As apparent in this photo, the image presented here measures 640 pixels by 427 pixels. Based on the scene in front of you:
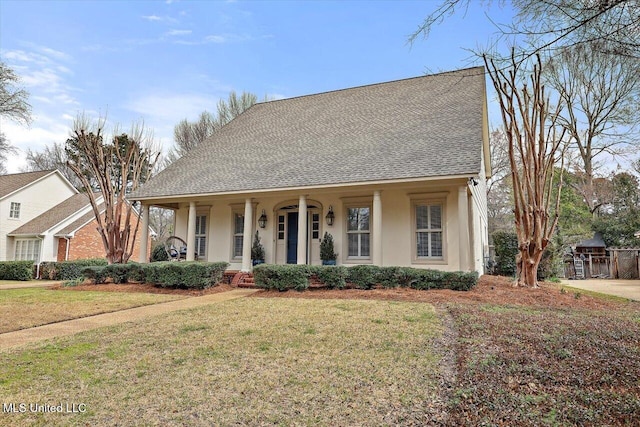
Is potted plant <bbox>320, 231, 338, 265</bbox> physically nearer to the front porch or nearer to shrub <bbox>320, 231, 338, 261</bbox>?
shrub <bbox>320, 231, 338, 261</bbox>

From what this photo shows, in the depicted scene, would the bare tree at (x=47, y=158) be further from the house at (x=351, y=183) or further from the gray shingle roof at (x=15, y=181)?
the house at (x=351, y=183)

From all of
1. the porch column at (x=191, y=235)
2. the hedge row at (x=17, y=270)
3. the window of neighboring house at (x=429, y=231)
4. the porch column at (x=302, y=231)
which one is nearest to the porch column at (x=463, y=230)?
the window of neighboring house at (x=429, y=231)

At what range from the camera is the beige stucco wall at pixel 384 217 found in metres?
10.8

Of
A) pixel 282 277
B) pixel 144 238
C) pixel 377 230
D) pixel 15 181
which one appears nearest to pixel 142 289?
pixel 144 238

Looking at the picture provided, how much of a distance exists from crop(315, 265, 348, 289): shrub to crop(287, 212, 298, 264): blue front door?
3355mm

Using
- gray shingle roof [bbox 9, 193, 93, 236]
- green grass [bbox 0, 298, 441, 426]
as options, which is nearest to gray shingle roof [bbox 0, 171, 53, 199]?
gray shingle roof [bbox 9, 193, 93, 236]

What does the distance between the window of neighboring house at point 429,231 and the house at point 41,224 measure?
20101 millimetres

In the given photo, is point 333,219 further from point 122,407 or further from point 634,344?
point 122,407

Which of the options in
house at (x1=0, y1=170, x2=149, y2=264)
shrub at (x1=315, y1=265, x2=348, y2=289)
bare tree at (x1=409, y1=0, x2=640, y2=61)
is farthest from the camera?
house at (x1=0, y1=170, x2=149, y2=264)

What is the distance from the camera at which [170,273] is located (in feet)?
33.6

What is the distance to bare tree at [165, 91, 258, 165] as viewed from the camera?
90.8 feet

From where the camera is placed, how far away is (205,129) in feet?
91.9

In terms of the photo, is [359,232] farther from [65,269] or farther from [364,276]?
[65,269]

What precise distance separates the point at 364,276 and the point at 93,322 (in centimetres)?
591
